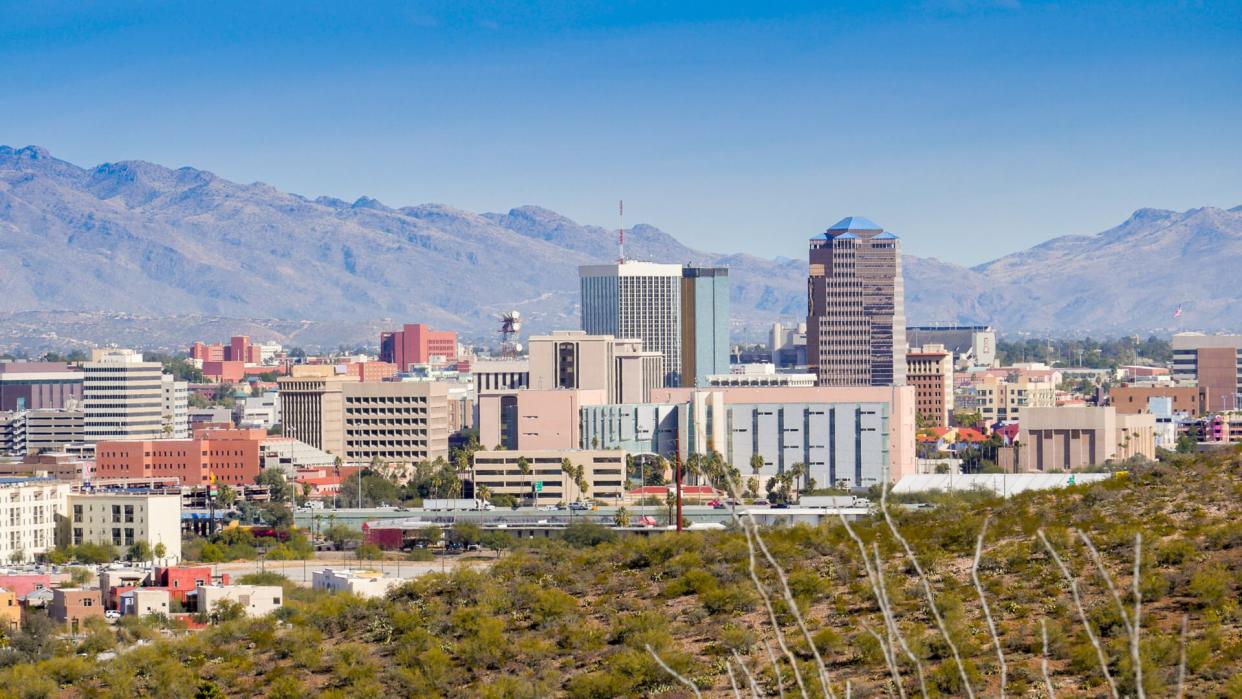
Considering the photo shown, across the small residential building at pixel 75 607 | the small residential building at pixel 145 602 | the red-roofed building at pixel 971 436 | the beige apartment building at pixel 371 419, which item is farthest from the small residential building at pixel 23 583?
the red-roofed building at pixel 971 436

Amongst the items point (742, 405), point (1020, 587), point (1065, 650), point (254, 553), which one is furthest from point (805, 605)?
point (742, 405)

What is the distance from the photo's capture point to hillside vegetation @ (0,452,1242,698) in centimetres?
3075

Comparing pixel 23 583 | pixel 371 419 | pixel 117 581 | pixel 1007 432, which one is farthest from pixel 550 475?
pixel 23 583

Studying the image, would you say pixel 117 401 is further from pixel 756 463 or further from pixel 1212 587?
pixel 1212 587

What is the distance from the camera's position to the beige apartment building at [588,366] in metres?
166

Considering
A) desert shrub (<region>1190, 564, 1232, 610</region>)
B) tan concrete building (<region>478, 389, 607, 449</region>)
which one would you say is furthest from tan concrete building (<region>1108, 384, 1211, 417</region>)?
desert shrub (<region>1190, 564, 1232, 610</region>)

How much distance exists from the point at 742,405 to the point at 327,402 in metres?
43.5

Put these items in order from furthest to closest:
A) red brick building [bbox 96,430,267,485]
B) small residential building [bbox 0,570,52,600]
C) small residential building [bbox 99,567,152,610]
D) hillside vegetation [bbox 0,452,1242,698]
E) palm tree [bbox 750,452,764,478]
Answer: red brick building [bbox 96,430,267,485] < palm tree [bbox 750,452,764,478] < small residential building [bbox 0,570,52,600] < small residential building [bbox 99,567,152,610] < hillside vegetation [bbox 0,452,1242,698]

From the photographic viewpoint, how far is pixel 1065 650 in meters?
30.8

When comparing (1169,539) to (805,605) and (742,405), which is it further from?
(742,405)

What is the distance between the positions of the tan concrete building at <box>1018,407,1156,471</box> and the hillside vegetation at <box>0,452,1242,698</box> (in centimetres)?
9304

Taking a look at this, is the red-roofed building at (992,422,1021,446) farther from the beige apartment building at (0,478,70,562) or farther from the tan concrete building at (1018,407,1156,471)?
the beige apartment building at (0,478,70,562)

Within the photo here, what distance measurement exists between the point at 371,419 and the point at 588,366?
1644cm

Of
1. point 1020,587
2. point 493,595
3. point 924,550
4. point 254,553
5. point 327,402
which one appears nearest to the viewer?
point 1020,587
